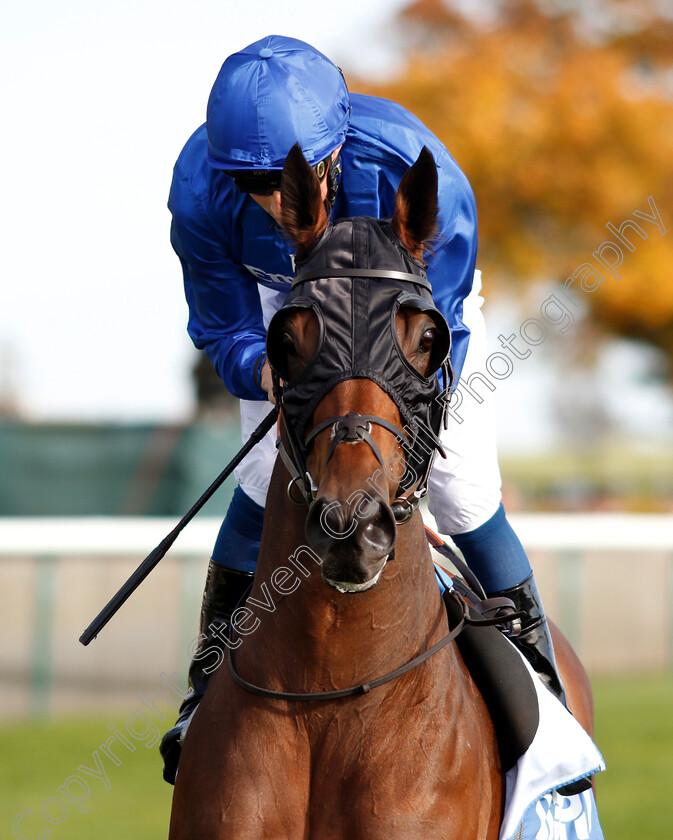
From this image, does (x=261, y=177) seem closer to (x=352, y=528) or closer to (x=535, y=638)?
(x=352, y=528)

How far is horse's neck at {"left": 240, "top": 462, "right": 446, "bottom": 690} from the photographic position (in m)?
2.43

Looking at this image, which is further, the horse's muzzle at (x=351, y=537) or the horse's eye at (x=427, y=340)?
the horse's eye at (x=427, y=340)

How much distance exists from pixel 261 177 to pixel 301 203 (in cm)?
32

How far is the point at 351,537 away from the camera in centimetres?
206

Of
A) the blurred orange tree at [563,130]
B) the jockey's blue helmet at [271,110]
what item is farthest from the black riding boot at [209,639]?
the blurred orange tree at [563,130]

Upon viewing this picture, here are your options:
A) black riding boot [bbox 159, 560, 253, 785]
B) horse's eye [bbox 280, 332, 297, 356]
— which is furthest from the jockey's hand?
black riding boot [bbox 159, 560, 253, 785]

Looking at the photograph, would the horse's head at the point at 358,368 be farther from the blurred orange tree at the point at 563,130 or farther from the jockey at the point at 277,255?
the blurred orange tree at the point at 563,130

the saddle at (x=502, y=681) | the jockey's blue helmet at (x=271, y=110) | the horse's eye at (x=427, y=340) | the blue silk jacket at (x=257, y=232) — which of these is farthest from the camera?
the blue silk jacket at (x=257, y=232)

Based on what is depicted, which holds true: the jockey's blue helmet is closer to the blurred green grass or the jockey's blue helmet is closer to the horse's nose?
the horse's nose

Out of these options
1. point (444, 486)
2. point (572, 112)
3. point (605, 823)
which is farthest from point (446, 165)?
point (572, 112)

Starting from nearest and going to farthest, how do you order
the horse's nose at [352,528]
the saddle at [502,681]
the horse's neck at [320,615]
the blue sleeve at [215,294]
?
the horse's nose at [352,528], the horse's neck at [320,615], the saddle at [502,681], the blue sleeve at [215,294]

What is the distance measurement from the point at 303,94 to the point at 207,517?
708cm

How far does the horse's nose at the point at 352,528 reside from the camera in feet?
6.69

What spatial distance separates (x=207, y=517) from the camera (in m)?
9.52
